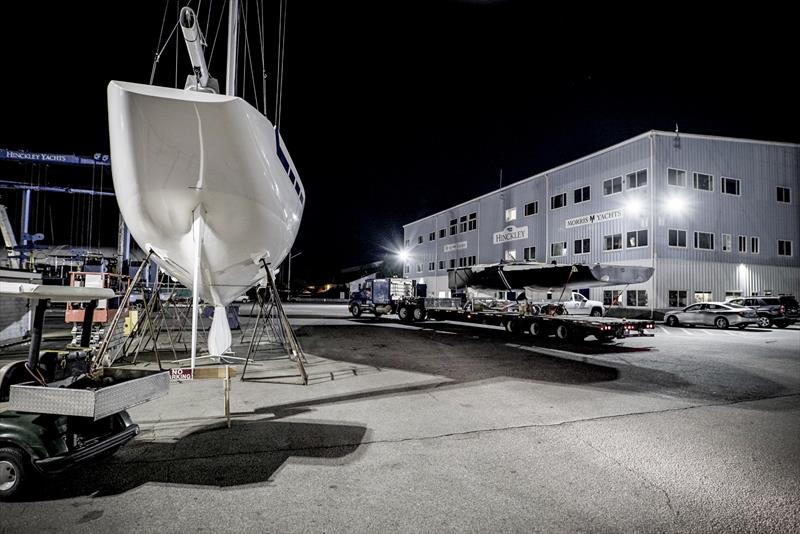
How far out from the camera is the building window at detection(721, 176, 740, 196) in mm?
26875

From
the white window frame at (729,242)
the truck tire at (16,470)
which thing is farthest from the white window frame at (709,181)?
the truck tire at (16,470)

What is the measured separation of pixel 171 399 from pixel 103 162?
25.8 m

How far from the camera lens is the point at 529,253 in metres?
33.8

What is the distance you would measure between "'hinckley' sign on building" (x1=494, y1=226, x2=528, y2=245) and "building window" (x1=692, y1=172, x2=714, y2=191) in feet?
38.4

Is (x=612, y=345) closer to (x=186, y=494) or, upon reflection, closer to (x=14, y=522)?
(x=186, y=494)

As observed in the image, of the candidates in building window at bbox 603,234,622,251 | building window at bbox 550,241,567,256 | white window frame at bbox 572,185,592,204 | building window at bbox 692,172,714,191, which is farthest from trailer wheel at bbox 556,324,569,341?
building window at bbox 692,172,714,191

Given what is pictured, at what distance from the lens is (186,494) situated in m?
3.45

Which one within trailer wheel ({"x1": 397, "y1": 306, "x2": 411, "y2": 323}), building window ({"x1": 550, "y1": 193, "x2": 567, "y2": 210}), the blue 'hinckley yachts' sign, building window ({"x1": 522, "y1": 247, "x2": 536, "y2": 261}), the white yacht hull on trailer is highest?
the blue 'hinckley yachts' sign

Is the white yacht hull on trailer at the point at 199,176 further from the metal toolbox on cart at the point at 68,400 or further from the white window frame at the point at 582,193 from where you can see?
the white window frame at the point at 582,193

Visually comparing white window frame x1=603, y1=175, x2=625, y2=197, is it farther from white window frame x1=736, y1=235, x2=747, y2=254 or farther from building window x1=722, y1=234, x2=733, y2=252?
white window frame x1=736, y1=235, x2=747, y2=254

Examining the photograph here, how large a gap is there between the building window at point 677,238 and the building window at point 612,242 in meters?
2.78

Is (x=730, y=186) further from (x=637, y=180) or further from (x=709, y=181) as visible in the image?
(x=637, y=180)

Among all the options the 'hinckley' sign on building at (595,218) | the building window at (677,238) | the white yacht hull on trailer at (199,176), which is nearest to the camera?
the white yacht hull on trailer at (199,176)

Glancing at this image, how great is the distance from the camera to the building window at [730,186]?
1058 inches
